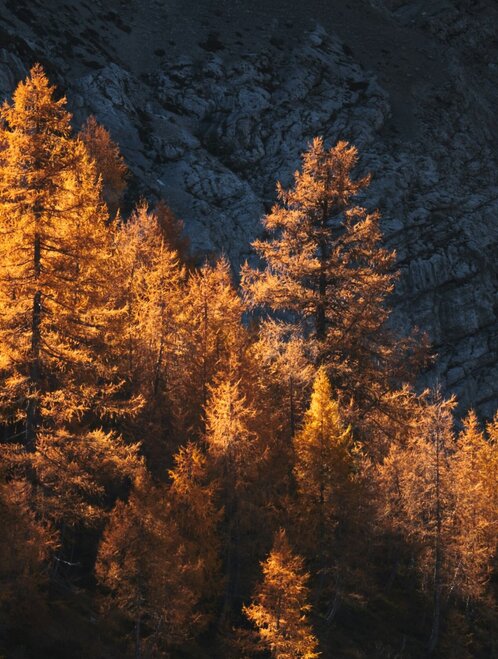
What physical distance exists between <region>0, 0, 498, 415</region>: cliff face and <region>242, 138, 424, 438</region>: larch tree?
1407 inches

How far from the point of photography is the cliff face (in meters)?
62.0

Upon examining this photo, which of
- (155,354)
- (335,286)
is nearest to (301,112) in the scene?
(155,354)

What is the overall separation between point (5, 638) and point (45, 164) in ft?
34.0

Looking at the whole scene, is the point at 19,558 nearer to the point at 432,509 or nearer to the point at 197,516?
the point at 197,516

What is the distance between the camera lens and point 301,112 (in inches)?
3044

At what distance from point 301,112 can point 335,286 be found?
62.7 metres

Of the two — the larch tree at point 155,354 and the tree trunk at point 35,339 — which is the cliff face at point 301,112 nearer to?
the larch tree at point 155,354

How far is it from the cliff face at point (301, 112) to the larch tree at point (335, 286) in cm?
3574

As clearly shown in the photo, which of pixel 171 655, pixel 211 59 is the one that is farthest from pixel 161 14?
pixel 171 655

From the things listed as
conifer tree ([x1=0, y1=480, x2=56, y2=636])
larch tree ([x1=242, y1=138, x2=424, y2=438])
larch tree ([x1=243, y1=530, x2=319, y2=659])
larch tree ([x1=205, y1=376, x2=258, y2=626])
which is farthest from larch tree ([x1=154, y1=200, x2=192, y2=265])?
conifer tree ([x1=0, y1=480, x2=56, y2=636])

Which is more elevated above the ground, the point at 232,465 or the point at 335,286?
the point at 335,286

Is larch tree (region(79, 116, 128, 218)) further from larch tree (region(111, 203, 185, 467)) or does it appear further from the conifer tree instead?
the conifer tree

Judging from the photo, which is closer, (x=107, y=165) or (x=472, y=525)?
(x=472, y=525)

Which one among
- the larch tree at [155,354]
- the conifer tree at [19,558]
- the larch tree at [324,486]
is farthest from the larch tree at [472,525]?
the conifer tree at [19,558]
